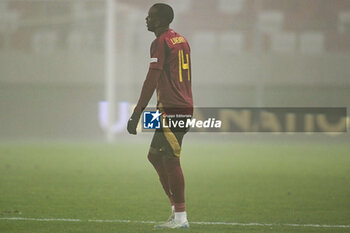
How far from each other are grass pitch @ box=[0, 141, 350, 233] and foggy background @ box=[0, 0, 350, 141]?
29.9 ft

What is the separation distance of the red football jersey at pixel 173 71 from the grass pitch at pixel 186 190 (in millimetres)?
987

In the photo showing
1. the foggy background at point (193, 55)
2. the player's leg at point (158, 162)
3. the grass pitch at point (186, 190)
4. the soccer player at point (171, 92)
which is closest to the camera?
the soccer player at point (171, 92)

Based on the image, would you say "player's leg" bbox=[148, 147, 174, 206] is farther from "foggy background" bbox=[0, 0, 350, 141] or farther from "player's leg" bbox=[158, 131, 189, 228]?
"foggy background" bbox=[0, 0, 350, 141]

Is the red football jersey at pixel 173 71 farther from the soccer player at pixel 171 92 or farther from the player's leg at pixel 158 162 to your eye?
the player's leg at pixel 158 162

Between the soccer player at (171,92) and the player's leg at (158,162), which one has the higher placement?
the soccer player at (171,92)

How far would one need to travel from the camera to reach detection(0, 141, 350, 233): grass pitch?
5982mm

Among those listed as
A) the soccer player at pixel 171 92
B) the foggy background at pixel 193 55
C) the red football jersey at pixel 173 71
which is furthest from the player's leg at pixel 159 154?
the foggy background at pixel 193 55

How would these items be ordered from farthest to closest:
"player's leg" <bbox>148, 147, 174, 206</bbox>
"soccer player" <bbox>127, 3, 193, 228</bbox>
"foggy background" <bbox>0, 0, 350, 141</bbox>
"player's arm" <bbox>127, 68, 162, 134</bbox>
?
1. "foggy background" <bbox>0, 0, 350, 141</bbox>
2. "player's leg" <bbox>148, 147, 174, 206</bbox>
3. "soccer player" <bbox>127, 3, 193, 228</bbox>
4. "player's arm" <bbox>127, 68, 162, 134</bbox>

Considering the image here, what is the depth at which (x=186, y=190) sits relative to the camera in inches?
342

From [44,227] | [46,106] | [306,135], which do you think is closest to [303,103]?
[306,135]

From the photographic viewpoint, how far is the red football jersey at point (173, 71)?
17.1ft

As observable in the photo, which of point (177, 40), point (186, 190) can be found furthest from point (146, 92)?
point (186, 190)

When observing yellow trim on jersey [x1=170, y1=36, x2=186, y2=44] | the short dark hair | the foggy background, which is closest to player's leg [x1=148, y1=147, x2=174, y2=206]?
yellow trim on jersey [x1=170, y1=36, x2=186, y2=44]

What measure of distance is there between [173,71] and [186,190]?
3.65 metres
